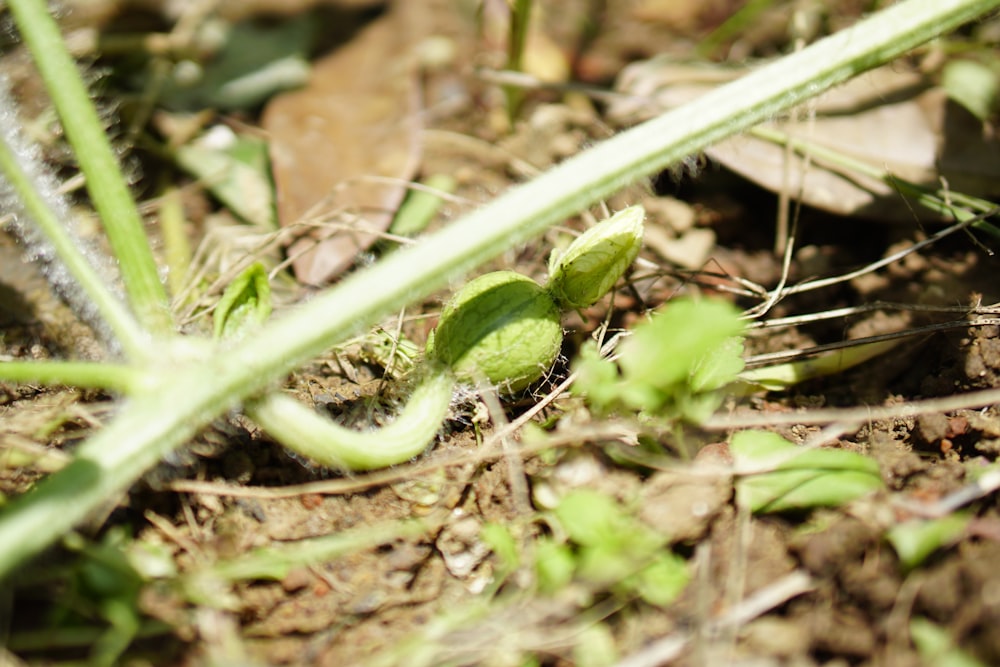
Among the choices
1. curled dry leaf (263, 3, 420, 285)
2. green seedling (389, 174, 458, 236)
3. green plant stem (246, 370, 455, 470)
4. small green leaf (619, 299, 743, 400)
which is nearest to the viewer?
small green leaf (619, 299, 743, 400)

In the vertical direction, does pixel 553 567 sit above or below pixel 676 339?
below

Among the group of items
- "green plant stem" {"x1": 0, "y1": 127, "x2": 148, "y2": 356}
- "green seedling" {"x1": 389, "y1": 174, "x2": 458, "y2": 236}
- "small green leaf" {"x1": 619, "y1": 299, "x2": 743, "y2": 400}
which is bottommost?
"green seedling" {"x1": 389, "y1": 174, "x2": 458, "y2": 236}

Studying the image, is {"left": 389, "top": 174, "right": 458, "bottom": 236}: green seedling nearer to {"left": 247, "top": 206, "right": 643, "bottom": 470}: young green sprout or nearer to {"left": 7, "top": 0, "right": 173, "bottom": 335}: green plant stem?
{"left": 247, "top": 206, "right": 643, "bottom": 470}: young green sprout

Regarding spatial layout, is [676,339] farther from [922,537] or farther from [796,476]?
[922,537]

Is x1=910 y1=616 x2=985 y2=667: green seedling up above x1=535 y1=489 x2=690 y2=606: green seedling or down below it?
below

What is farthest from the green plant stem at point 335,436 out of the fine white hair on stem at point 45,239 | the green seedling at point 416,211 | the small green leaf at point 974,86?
the small green leaf at point 974,86

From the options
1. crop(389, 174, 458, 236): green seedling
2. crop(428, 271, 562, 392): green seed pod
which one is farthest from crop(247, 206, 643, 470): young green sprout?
crop(389, 174, 458, 236): green seedling

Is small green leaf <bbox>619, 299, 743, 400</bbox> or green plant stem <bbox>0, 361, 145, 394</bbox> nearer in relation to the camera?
small green leaf <bbox>619, 299, 743, 400</bbox>

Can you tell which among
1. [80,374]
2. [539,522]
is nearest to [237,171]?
[80,374]
